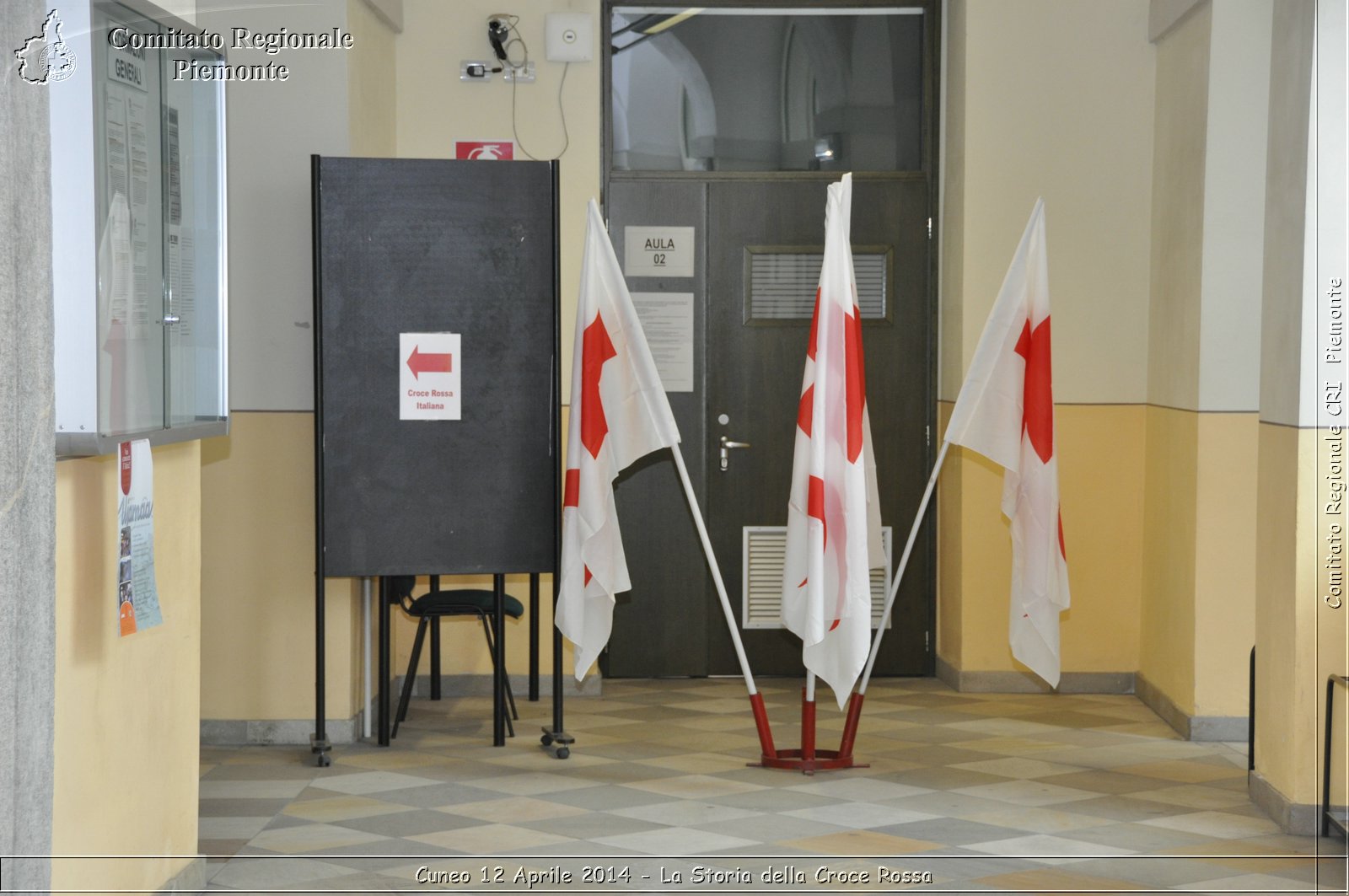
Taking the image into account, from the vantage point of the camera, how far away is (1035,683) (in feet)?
19.9

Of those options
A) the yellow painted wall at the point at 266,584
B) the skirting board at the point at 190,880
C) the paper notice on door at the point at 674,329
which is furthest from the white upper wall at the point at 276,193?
the skirting board at the point at 190,880

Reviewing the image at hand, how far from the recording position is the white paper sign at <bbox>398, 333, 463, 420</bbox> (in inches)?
188

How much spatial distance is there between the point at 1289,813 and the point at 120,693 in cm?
331

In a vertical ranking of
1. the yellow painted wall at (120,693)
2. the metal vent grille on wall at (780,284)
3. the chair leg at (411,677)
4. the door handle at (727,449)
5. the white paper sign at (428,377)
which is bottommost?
the chair leg at (411,677)

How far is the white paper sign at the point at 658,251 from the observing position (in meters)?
6.30

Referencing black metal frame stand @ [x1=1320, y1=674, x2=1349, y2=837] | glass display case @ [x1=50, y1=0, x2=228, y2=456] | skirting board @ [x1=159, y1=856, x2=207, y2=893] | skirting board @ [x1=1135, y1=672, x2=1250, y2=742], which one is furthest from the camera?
skirting board @ [x1=1135, y1=672, x2=1250, y2=742]

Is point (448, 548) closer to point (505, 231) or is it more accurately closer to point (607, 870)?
point (505, 231)

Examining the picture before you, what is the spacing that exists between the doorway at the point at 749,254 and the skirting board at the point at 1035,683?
1.71 feet

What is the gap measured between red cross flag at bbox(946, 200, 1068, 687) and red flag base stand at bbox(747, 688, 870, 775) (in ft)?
2.18

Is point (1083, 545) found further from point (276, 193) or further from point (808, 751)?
point (276, 193)

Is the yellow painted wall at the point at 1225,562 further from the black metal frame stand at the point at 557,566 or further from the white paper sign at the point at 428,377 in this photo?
the white paper sign at the point at 428,377

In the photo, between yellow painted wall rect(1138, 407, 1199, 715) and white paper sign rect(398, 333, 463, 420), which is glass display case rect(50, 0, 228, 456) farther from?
yellow painted wall rect(1138, 407, 1199, 715)

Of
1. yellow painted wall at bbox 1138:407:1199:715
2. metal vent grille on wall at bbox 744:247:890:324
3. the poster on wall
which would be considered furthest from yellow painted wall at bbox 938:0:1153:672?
the poster on wall

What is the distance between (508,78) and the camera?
6.04 meters
